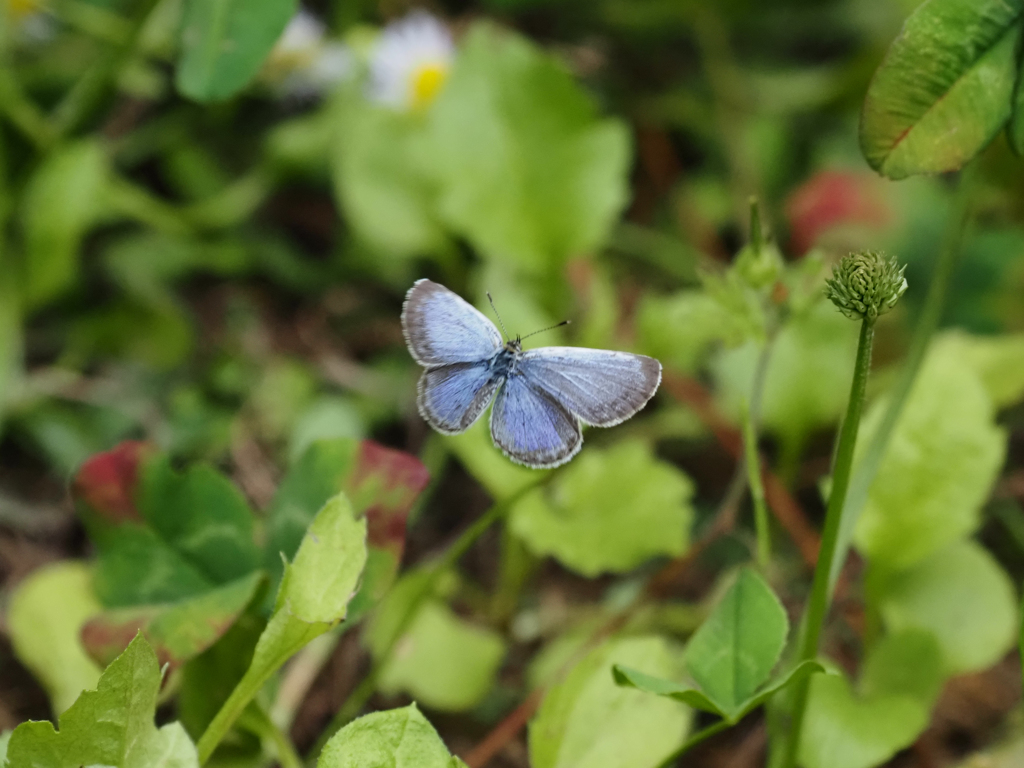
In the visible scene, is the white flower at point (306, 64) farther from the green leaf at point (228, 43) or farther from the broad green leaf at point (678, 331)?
the broad green leaf at point (678, 331)

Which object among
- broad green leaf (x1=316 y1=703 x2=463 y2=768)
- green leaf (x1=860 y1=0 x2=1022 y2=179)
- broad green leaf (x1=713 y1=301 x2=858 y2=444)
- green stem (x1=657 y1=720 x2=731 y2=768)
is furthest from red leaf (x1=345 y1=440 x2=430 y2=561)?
broad green leaf (x1=713 y1=301 x2=858 y2=444)

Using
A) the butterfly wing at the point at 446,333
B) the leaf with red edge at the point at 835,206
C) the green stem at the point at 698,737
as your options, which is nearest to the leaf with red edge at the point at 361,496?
the butterfly wing at the point at 446,333

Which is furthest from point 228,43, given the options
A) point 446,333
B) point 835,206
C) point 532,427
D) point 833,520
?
point 835,206

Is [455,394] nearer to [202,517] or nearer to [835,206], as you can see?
[202,517]

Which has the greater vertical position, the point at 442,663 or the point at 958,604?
the point at 958,604

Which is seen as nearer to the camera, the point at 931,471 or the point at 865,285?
the point at 865,285

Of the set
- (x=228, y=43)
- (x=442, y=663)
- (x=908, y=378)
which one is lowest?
(x=442, y=663)
